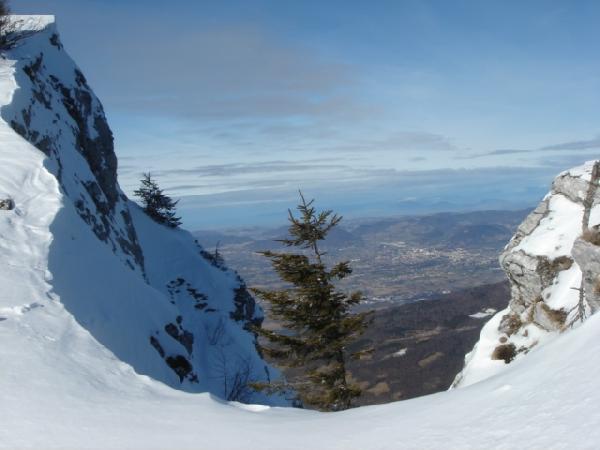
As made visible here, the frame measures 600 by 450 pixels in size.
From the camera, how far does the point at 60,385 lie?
25.9 feet

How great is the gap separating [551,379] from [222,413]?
16.7 feet

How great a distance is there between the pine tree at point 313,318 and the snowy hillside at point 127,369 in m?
4.40

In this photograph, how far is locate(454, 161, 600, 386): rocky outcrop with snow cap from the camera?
21.9m

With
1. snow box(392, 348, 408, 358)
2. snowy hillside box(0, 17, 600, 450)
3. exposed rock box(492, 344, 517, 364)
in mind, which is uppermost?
snowy hillside box(0, 17, 600, 450)

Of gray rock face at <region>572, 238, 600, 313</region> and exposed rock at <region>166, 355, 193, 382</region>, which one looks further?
exposed rock at <region>166, 355, 193, 382</region>

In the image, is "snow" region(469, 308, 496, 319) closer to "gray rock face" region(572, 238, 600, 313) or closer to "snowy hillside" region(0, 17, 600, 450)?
"snowy hillside" region(0, 17, 600, 450)

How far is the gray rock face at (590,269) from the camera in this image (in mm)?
14969

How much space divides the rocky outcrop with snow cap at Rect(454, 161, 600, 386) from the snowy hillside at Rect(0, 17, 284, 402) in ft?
47.4

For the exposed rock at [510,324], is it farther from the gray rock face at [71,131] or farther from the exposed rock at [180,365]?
the gray rock face at [71,131]

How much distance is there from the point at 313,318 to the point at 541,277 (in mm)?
13997

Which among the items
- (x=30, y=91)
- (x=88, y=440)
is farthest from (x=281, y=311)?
(x=30, y=91)

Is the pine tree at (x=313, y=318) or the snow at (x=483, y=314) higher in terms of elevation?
the pine tree at (x=313, y=318)

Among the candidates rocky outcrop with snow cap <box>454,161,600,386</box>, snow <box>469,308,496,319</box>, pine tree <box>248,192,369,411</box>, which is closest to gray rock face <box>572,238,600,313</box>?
rocky outcrop with snow cap <box>454,161,600,386</box>

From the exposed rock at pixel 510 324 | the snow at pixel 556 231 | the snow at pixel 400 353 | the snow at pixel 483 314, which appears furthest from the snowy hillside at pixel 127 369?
the snow at pixel 483 314
